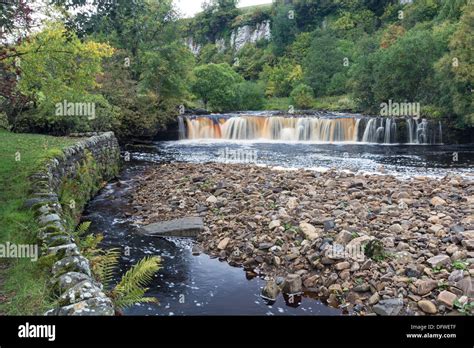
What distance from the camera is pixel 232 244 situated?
34.0 ft

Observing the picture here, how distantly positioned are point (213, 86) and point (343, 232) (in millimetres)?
36641

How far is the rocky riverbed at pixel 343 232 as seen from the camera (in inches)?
302

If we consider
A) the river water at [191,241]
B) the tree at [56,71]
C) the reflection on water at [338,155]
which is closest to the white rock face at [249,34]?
the reflection on water at [338,155]

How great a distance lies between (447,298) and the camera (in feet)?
23.3

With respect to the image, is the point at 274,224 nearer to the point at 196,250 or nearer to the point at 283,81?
the point at 196,250

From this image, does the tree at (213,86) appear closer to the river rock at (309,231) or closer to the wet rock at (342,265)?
the river rock at (309,231)

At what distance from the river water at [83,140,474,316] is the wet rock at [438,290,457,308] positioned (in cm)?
179

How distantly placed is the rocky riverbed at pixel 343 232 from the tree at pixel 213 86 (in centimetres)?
2879

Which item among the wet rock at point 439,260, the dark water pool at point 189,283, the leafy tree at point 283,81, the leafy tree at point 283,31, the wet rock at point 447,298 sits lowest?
the dark water pool at point 189,283

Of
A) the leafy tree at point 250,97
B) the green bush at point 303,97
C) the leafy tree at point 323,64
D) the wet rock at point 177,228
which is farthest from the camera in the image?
the leafy tree at point 323,64

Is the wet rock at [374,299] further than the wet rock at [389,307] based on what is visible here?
Yes

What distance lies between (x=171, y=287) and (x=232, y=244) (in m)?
2.30
